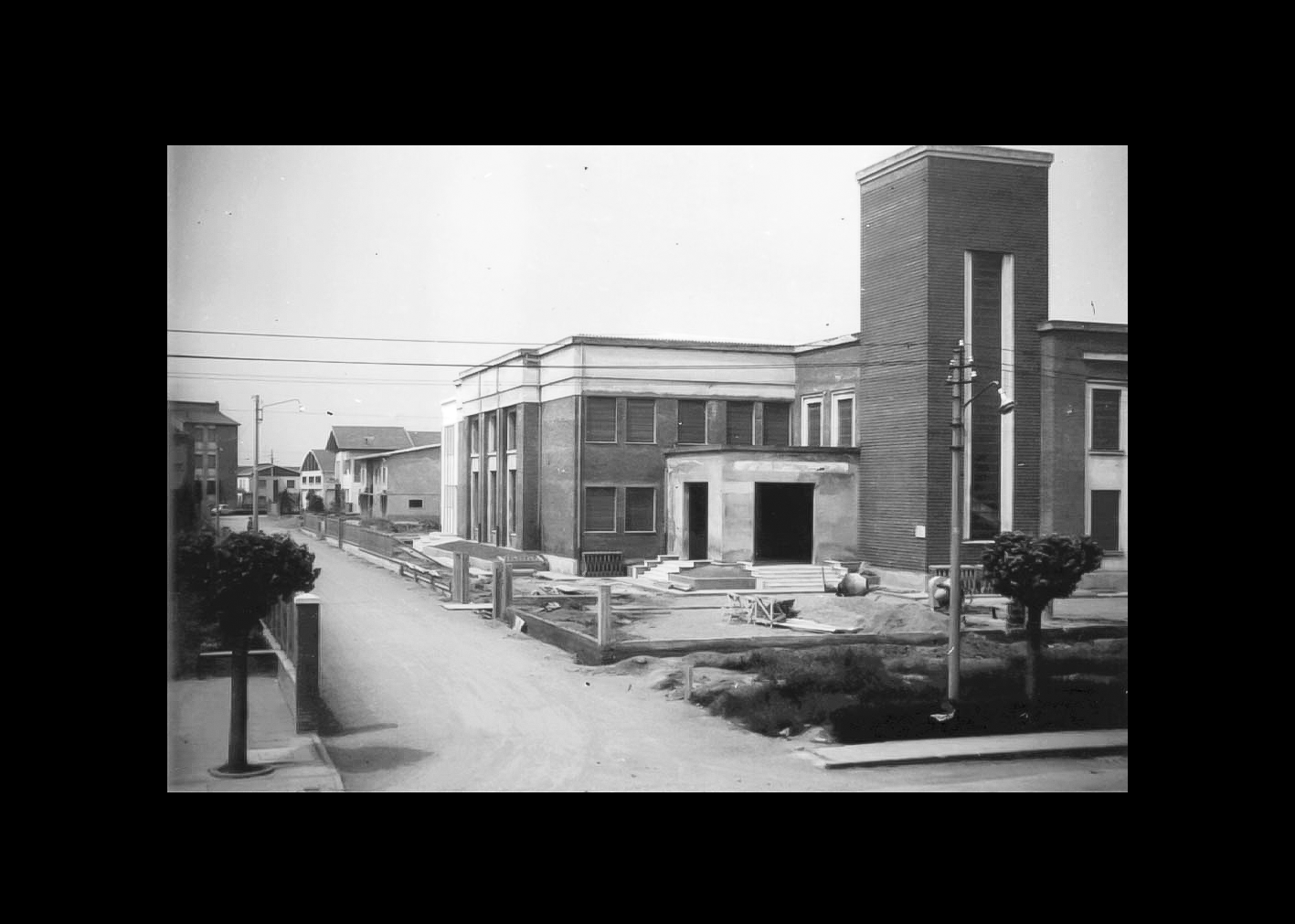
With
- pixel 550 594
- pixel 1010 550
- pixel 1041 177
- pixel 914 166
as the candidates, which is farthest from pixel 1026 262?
pixel 550 594

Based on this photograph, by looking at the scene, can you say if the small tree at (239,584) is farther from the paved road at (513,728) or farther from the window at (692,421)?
the window at (692,421)

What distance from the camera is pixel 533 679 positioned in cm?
673

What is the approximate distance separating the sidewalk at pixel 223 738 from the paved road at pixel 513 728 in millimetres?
229

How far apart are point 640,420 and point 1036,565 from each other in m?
2.89

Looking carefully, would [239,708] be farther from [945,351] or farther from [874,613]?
[945,351]

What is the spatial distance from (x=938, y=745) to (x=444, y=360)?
13.7ft

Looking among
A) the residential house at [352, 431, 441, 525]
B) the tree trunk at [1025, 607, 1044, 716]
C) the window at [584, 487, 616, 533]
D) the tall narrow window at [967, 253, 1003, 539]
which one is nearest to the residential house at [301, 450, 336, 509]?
the residential house at [352, 431, 441, 525]

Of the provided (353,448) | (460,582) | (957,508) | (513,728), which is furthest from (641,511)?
(957,508)

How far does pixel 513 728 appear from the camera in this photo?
6.59 metres

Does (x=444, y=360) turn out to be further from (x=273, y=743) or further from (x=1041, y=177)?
(x=1041, y=177)

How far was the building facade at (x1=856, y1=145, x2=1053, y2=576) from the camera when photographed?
23.4ft

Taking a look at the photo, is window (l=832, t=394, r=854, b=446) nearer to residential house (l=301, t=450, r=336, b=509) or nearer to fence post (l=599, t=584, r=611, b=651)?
fence post (l=599, t=584, r=611, b=651)

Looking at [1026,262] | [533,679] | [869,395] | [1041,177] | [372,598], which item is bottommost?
[533,679]

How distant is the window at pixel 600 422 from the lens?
7062 mm
